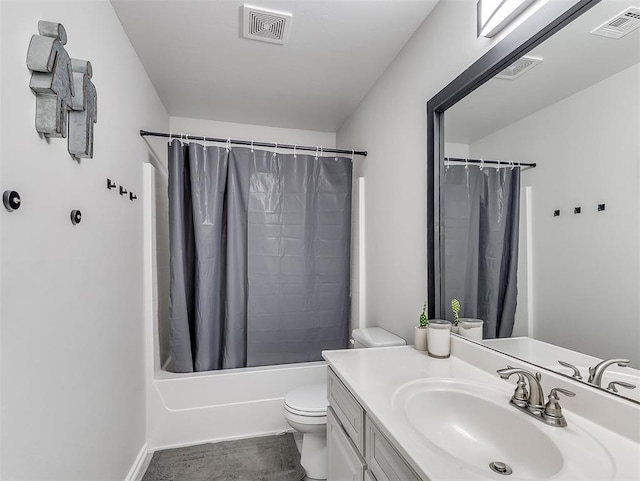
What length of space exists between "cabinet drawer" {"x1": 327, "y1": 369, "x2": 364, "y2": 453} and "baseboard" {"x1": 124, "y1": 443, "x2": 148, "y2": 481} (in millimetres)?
1245

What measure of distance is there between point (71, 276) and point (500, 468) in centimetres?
146

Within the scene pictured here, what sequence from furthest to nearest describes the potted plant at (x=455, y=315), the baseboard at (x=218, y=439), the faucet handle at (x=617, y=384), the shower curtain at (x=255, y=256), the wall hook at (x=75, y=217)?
the shower curtain at (x=255, y=256), the baseboard at (x=218, y=439), the potted plant at (x=455, y=315), the wall hook at (x=75, y=217), the faucet handle at (x=617, y=384)

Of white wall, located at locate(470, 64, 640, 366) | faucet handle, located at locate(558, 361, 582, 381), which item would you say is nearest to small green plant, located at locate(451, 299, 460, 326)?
white wall, located at locate(470, 64, 640, 366)

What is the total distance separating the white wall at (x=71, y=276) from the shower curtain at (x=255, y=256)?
401mm

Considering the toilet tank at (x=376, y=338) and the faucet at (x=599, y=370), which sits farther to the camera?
the toilet tank at (x=376, y=338)

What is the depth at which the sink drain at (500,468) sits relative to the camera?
0.82m

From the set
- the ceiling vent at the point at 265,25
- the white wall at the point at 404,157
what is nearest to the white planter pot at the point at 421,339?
the white wall at the point at 404,157

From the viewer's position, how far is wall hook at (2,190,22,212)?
0.81 metres

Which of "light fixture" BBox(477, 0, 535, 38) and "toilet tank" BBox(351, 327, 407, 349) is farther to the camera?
"toilet tank" BBox(351, 327, 407, 349)

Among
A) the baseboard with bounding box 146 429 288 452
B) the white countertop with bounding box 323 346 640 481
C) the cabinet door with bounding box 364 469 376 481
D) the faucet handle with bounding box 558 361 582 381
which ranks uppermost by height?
the faucet handle with bounding box 558 361 582 381

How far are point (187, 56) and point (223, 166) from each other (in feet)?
2.30

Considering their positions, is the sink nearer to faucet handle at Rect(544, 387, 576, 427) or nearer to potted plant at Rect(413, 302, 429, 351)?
faucet handle at Rect(544, 387, 576, 427)

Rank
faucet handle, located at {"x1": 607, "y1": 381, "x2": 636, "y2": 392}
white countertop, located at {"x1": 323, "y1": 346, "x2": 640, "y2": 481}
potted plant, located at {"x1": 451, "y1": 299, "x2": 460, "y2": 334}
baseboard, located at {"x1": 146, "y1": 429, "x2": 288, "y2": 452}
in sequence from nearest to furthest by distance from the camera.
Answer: white countertop, located at {"x1": 323, "y1": 346, "x2": 640, "y2": 481}, faucet handle, located at {"x1": 607, "y1": 381, "x2": 636, "y2": 392}, potted plant, located at {"x1": 451, "y1": 299, "x2": 460, "y2": 334}, baseboard, located at {"x1": 146, "y1": 429, "x2": 288, "y2": 452}

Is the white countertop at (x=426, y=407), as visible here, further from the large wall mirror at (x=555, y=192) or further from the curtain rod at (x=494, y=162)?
the curtain rod at (x=494, y=162)
